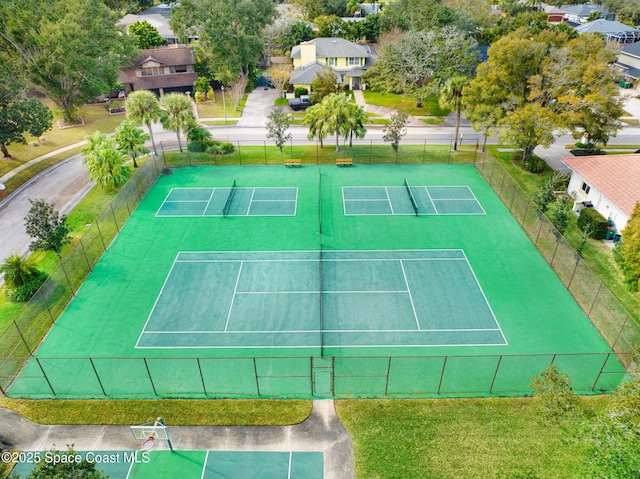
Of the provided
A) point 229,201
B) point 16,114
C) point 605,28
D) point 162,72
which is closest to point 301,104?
point 162,72

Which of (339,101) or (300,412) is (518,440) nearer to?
(300,412)

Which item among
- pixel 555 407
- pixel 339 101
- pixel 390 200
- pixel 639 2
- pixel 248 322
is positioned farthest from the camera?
pixel 639 2

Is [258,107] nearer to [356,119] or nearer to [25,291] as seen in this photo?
[356,119]

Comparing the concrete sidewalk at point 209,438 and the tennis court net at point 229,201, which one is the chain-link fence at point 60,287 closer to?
the concrete sidewalk at point 209,438

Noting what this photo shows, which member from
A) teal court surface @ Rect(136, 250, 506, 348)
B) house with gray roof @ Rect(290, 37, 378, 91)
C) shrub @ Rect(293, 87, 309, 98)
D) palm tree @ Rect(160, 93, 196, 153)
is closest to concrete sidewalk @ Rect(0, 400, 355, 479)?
teal court surface @ Rect(136, 250, 506, 348)

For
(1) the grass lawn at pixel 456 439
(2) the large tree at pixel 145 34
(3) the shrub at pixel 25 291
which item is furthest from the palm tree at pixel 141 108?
(2) the large tree at pixel 145 34

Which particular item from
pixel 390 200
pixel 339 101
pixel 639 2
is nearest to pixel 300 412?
pixel 390 200

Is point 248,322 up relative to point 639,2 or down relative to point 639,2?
down
